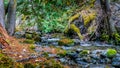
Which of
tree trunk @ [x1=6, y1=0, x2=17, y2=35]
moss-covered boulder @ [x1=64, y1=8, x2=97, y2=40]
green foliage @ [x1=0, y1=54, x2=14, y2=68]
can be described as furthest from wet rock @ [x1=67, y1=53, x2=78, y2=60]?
moss-covered boulder @ [x1=64, y1=8, x2=97, y2=40]

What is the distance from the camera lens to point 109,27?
12.8m

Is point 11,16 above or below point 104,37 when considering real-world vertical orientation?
above

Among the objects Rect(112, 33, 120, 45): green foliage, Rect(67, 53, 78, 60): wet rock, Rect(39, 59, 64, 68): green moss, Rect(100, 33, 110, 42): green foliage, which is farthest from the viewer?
Rect(100, 33, 110, 42): green foliage

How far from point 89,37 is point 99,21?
35.8 inches

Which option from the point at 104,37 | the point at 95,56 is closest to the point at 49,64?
the point at 95,56

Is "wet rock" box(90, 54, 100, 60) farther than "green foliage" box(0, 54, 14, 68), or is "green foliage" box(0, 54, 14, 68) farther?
"wet rock" box(90, 54, 100, 60)

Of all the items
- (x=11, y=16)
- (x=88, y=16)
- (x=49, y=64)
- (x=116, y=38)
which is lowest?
(x=116, y=38)

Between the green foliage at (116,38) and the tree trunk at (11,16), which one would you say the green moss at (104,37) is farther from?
the tree trunk at (11,16)

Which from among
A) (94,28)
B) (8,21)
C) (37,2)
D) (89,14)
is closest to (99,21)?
(94,28)

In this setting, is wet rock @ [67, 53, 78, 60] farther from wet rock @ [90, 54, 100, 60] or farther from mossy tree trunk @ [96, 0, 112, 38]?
mossy tree trunk @ [96, 0, 112, 38]

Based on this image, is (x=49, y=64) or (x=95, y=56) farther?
(x=95, y=56)

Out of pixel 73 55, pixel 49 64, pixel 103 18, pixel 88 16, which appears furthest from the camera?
pixel 88 16

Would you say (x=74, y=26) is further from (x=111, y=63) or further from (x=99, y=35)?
(x=111, y=63)

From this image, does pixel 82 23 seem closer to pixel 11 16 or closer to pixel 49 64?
pixel 11 16
